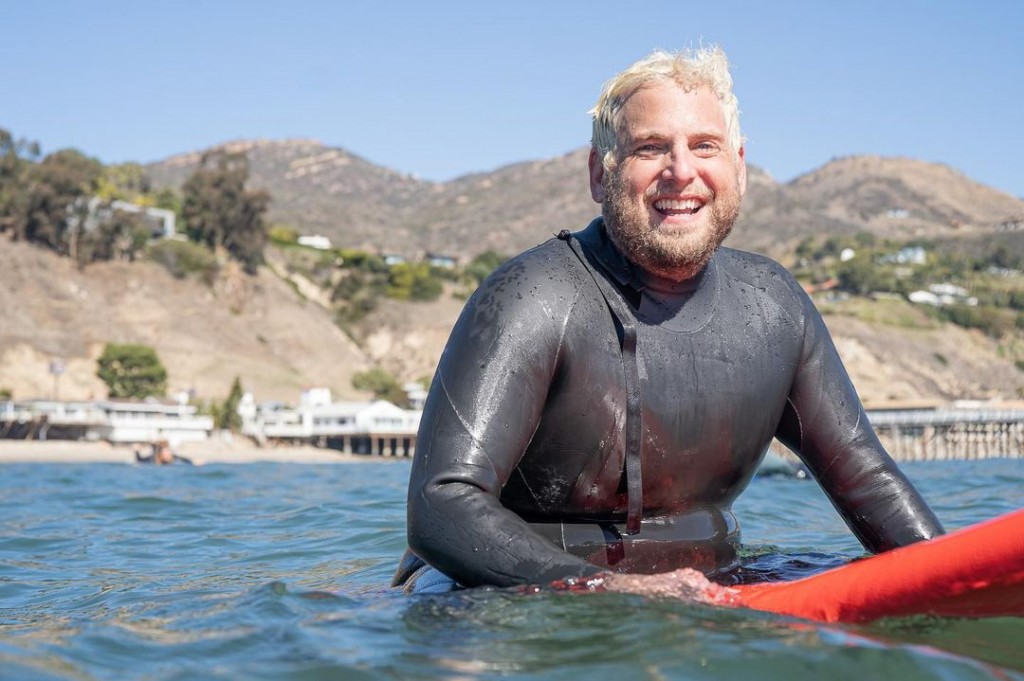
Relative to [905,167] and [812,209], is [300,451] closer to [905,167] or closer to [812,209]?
[812,209]

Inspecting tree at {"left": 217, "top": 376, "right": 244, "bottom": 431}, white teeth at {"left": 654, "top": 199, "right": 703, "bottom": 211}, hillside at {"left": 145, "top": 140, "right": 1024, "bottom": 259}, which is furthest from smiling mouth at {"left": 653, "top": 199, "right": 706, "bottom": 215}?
hillside at {"left": 145, "top": 140, "right": 1024, "bottom": 259}

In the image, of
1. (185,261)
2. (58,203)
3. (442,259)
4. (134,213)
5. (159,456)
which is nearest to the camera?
(159,456)

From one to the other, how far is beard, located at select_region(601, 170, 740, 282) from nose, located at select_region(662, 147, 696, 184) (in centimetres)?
8

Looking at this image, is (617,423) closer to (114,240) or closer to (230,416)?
(230,416)


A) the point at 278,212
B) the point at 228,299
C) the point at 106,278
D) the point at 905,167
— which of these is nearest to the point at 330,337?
the point at 228,299

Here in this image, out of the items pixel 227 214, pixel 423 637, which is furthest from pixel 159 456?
pixel 227 214

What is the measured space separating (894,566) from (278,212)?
6666 inches

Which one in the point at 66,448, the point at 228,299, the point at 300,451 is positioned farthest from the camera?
the point at 228,299

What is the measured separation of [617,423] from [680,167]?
0.85 meters

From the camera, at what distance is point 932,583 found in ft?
11.1

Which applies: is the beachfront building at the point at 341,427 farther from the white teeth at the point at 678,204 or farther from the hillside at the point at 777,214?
the hillside at the point at 777,214

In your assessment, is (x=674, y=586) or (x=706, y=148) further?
(x=706, y=148)

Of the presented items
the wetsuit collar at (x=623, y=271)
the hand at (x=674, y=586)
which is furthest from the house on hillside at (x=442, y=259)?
the hand at (x=674, y=586)

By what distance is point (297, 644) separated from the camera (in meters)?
3.41
